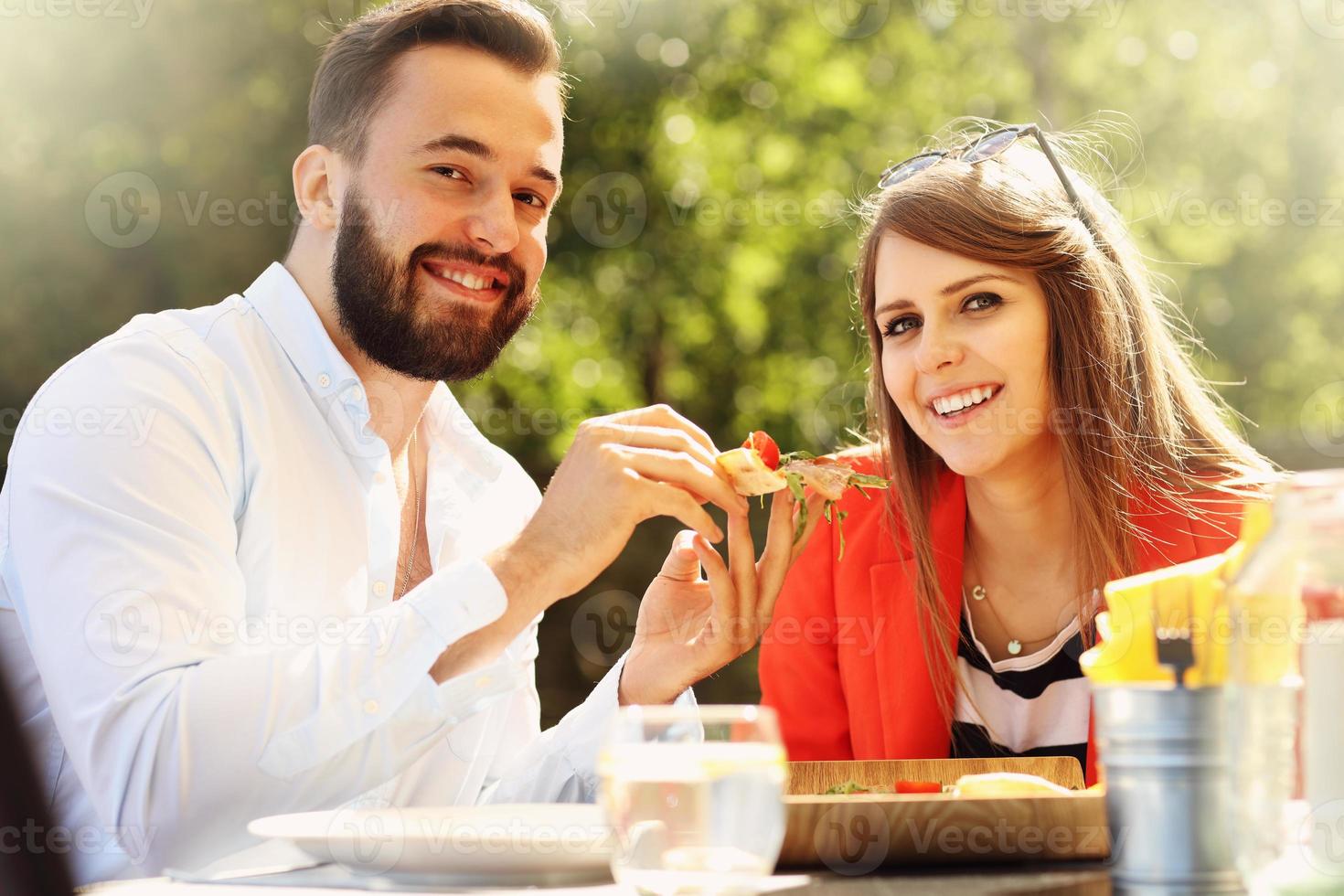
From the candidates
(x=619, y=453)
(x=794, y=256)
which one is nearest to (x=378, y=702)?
(x=619, y=453)

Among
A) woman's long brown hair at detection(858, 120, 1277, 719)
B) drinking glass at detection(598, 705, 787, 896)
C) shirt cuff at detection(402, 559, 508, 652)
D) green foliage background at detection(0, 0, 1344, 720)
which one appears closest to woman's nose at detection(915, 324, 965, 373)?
woman's long brown hair at detection(858, 120, 1277, 719)

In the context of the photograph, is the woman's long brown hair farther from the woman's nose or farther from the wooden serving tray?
the wooden serving tray

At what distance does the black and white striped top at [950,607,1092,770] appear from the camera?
3451mm

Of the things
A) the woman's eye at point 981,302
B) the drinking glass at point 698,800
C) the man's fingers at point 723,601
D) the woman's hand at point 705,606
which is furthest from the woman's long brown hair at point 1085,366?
the drinking glass at point 698,800

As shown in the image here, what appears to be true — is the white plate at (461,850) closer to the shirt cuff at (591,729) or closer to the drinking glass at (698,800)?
the drinking glass at (698,800)

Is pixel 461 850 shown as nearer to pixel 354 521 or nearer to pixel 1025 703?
pixel 354 521

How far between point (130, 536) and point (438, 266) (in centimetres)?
131

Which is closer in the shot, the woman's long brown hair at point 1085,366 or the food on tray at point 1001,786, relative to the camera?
the food on tray at point 1001,786

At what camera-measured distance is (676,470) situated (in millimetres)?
2461

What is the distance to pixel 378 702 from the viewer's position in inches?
91.2

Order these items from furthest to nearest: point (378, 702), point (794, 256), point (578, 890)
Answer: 1. point (794, 256)
2. point (378, 702)
3. point (578, 890)

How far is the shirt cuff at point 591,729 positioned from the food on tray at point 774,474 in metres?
0.50

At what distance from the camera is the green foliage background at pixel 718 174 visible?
10945mm

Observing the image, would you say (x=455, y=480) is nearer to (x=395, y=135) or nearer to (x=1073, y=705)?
(x=395, y=135)
